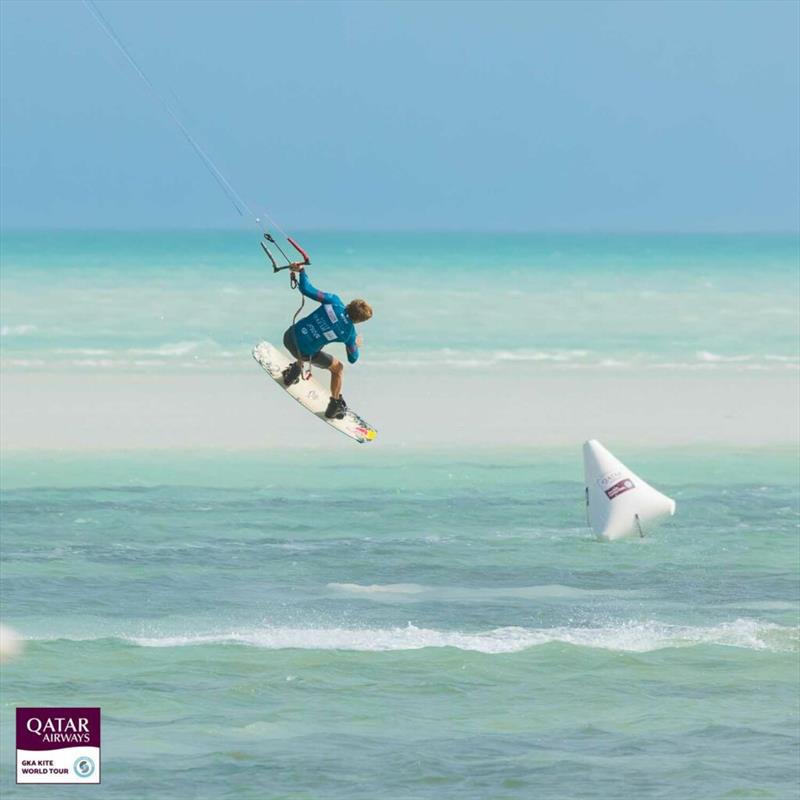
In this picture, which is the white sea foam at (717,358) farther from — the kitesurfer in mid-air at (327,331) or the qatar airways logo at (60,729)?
the qatar airways logo at (60,729)

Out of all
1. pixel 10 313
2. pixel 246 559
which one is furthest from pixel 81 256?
pixel 246 559

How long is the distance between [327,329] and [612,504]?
1125cm

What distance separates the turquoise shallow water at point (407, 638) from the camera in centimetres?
2358

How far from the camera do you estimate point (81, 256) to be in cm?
14900

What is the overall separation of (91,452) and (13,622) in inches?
657

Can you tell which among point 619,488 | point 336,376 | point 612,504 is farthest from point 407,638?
point 619,488

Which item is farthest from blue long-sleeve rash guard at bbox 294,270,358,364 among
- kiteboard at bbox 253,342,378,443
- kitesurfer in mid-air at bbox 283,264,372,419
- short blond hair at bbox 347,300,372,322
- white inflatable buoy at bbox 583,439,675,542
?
white inflatable buoy at bbox 583,439,675,542

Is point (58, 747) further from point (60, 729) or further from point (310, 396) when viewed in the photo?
point (310, 396)

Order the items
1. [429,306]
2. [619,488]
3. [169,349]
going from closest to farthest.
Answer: [619,488], [169,349], [429,306]

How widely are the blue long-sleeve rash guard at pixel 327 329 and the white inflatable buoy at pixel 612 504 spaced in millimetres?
10680

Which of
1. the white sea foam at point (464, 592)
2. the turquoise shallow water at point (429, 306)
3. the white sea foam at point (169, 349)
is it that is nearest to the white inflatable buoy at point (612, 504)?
the white sea foam at point (464, 592)

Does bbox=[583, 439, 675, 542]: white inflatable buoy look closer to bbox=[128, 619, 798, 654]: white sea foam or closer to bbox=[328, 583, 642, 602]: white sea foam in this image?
bbox=[328, 583, 642, 602]: white sea foam

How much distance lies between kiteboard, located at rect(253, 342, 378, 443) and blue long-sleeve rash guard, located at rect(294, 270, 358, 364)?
1.71m

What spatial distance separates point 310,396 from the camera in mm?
26016
